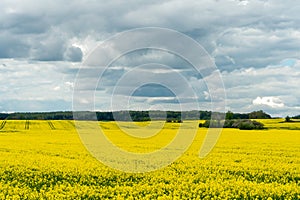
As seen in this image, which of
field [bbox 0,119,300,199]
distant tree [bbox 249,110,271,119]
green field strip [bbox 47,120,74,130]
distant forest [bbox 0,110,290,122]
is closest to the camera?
field [bbox 0,119,300,199]

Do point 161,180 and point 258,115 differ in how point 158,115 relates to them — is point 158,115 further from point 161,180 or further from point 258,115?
point 258,115

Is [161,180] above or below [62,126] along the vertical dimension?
below

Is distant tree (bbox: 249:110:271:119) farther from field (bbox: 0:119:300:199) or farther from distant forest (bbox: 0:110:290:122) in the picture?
field (bbox: 0:119:300:199)

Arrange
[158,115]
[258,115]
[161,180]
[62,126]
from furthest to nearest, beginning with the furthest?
[258,115] → [62,126] → [158,115] → [161,180]

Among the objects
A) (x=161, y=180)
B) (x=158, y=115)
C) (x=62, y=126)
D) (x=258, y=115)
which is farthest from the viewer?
(x=258, y=115)

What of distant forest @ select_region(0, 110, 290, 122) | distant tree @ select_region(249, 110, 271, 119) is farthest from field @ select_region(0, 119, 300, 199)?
distant tree @ select_region(249, 110, 271, 119)

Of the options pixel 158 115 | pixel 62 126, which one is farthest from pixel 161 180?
pixel 62 126

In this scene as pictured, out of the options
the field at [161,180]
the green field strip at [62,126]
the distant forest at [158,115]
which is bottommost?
the field at [161,180]

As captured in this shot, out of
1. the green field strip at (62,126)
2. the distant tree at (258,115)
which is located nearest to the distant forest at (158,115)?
the distant tree at (258,115)

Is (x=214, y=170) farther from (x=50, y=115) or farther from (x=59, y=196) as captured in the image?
(x=50, y=115)

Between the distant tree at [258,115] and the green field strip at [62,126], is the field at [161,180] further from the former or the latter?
the distant tree at [258,115]

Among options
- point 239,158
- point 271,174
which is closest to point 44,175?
point 271,174

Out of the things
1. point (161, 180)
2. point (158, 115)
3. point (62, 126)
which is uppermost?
point (158, 115)

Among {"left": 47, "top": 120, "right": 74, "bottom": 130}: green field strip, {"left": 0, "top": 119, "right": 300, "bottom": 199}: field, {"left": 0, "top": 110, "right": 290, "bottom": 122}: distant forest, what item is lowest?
{"left": 0, "top": 119, "right": 300, "bottom": 199}: field
